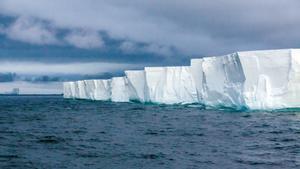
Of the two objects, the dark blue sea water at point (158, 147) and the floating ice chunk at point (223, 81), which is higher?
the floating ice chunk at point (223, 81)

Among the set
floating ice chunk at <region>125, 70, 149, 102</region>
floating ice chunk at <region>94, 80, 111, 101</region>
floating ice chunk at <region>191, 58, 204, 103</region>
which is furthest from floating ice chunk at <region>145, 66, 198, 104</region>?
floating ice chunk at <region>94, 80, 111, 101</region>

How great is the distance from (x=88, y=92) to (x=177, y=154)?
56.1m

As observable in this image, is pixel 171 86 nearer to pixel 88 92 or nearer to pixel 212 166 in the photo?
pixel 88 92

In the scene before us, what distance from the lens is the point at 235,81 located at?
31203mm

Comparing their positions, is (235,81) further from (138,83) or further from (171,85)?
(138,83)

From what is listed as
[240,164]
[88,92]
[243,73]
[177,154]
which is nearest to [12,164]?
[177,154]

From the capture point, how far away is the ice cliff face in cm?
2825

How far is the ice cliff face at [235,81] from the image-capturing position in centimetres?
2825

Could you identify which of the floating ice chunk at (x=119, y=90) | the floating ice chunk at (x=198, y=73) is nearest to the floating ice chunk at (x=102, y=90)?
the floating ice chunk at (x=119, y=90)

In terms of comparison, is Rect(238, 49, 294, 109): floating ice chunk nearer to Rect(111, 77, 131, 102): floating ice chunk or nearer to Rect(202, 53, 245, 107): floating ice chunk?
Rect(202, 53, 245, 107): floating ice chunk

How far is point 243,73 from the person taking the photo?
29.7 meters

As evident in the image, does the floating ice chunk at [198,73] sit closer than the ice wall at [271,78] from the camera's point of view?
No

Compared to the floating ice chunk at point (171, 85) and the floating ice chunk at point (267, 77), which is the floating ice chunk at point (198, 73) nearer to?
the floating ice chunk at point (171, 85)

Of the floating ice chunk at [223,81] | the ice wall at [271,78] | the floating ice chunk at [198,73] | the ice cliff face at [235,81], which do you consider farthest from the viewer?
the floating ice chunk at [198,73]
